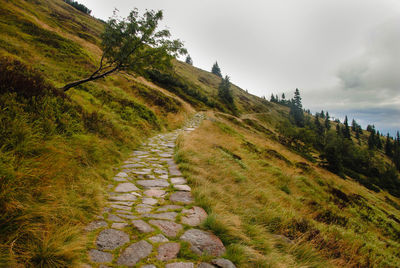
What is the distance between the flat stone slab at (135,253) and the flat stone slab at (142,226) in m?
0.25

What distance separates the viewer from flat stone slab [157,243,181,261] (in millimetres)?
2141

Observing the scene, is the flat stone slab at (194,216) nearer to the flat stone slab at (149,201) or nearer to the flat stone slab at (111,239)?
the flat stone slab at (149,201)

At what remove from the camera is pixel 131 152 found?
7.10 m

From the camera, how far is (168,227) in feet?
9.00

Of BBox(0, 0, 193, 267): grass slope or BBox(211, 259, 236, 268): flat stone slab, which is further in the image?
BBox(211, 259, 236, 268): flat stone slab

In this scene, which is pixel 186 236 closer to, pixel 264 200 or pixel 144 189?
pixel 144 189

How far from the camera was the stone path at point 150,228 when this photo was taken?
209cm

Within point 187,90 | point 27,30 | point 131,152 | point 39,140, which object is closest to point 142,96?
point 131,152

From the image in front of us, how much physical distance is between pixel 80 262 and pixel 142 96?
1744 cm

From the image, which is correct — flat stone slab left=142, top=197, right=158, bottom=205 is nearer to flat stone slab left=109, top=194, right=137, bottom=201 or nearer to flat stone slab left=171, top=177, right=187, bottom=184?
flat stone slab left=109, top=194, right=137, bottom=201

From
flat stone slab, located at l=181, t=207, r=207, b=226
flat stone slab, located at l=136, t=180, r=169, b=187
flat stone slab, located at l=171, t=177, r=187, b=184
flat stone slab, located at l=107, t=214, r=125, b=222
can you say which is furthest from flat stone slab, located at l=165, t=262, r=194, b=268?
flat stone slab, located at l=171, t=177, r=187, b=184

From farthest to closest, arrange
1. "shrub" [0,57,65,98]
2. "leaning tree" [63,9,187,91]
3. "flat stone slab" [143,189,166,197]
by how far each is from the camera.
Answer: "leaning tree" [63,9,187,91] → "shrub" [0,57,65,98] → "flat stone slab" [143,189,166,197]

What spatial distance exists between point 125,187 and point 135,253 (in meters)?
2.22

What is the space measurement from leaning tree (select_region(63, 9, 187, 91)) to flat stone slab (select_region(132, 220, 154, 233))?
708cm
